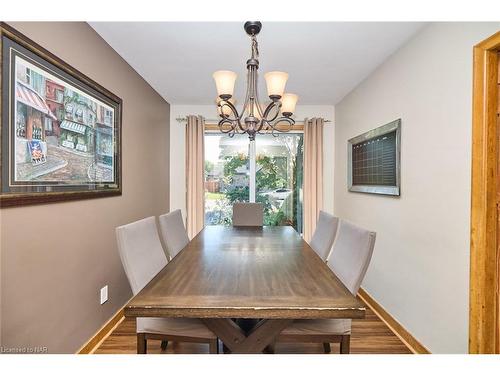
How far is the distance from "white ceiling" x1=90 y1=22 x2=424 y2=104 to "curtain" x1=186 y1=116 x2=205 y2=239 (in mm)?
839

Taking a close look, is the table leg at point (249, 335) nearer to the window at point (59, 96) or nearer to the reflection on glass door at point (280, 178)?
the window at point (59, 96)

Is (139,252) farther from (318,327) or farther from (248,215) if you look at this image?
(248,215)

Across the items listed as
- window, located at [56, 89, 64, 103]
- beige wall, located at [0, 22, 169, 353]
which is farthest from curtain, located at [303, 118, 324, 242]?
window, located at [56, 89, 64, 103]

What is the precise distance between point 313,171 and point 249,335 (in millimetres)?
3064

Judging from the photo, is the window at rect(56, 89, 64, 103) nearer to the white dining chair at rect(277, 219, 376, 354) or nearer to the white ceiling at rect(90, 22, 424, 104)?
the white ceiling at rect(90, 22, 424, 104)

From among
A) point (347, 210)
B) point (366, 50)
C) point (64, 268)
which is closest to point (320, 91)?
point (366, 50)

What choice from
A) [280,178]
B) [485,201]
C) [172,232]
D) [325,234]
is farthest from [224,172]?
[485,201]

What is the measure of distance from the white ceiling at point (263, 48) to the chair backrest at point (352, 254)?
147 cm

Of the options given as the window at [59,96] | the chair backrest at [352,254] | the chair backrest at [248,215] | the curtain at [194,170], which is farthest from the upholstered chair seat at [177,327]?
the curtain at [194,170]

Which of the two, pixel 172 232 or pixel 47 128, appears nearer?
pixel 47 128

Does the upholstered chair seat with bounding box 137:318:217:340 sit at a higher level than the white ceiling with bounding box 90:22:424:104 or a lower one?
lower

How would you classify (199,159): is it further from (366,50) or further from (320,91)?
(366,50)

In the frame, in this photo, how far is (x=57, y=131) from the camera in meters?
1.72

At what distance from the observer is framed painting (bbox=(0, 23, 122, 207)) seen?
138cm
